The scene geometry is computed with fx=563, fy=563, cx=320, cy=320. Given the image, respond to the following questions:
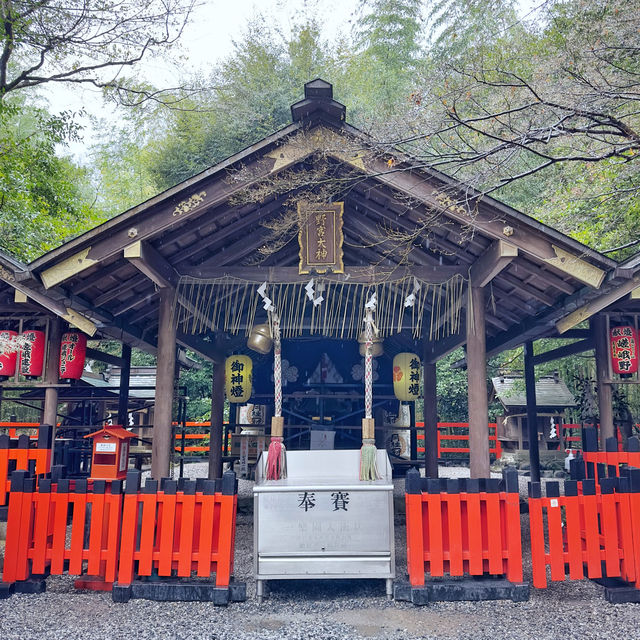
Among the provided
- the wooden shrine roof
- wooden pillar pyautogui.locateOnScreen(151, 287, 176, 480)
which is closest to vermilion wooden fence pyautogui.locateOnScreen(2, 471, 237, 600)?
wooden pillar pyautogui.locateOnScreen(151, 287, 176, 480)

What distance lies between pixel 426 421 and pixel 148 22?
1200cm

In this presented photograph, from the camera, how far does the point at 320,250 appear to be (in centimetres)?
723

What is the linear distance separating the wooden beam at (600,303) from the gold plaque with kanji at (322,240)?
3.26 m

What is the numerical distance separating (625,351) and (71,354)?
8.23 m

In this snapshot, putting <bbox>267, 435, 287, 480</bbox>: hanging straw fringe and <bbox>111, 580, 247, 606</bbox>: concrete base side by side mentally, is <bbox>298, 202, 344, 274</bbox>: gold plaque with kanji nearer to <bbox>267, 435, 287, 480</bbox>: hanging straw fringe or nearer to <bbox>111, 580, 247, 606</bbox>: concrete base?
<bbox>267, 435, 287, 480</bbox>: hanging straw fringe

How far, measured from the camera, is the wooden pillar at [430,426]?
11.3 metres

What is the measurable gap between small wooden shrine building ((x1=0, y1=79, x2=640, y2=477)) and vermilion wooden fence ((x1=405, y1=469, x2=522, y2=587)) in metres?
1.11

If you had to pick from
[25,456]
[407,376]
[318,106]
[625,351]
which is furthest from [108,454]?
[625,351]

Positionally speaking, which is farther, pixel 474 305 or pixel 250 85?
pixel 250 85

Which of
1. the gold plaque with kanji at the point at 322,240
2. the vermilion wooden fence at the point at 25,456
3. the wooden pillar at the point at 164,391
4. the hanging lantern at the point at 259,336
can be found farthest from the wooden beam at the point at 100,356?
the gold plaque with kanji at the point at 322,240

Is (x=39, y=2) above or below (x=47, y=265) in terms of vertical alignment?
above

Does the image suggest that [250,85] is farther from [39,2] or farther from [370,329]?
[370,329]

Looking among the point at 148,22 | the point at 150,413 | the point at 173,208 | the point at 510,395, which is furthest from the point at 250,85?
the point at 173,208

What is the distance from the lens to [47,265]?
21.7 feet
